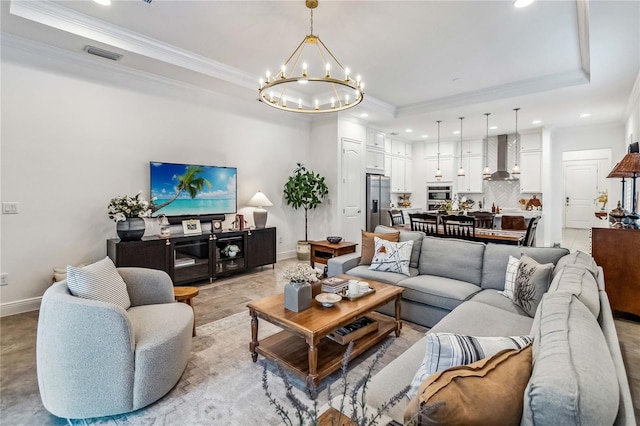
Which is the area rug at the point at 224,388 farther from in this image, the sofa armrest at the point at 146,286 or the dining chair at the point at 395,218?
the dining chair at the point at 395,218

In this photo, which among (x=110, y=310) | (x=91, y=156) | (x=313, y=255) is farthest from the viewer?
(x=313, y=255)

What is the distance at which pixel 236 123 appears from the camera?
538cm

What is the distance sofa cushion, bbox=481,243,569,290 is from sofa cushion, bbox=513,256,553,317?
1.29ft

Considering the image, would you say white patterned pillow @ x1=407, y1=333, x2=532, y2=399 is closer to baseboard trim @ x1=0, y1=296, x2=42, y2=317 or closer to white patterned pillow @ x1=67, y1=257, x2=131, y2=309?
white patterned pillow @ x1=67, y1=257, x2=131, y2=309

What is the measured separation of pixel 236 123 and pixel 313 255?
2.63m

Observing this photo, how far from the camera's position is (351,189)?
21.5ft

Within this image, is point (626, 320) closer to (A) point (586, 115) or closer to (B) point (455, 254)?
(B) point (455, 254)

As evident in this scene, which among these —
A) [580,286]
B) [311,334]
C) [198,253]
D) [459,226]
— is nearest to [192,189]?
[198,253]

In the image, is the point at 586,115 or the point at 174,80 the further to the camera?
the point at 586,115

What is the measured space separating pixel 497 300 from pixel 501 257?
1.80 feet

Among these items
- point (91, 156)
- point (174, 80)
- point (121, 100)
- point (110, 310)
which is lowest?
point (110, 310)

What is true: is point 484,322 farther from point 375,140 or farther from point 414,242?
point 375,140

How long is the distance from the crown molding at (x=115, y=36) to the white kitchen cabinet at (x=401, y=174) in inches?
211

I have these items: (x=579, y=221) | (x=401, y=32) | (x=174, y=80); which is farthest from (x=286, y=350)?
(x=579, y=221)
